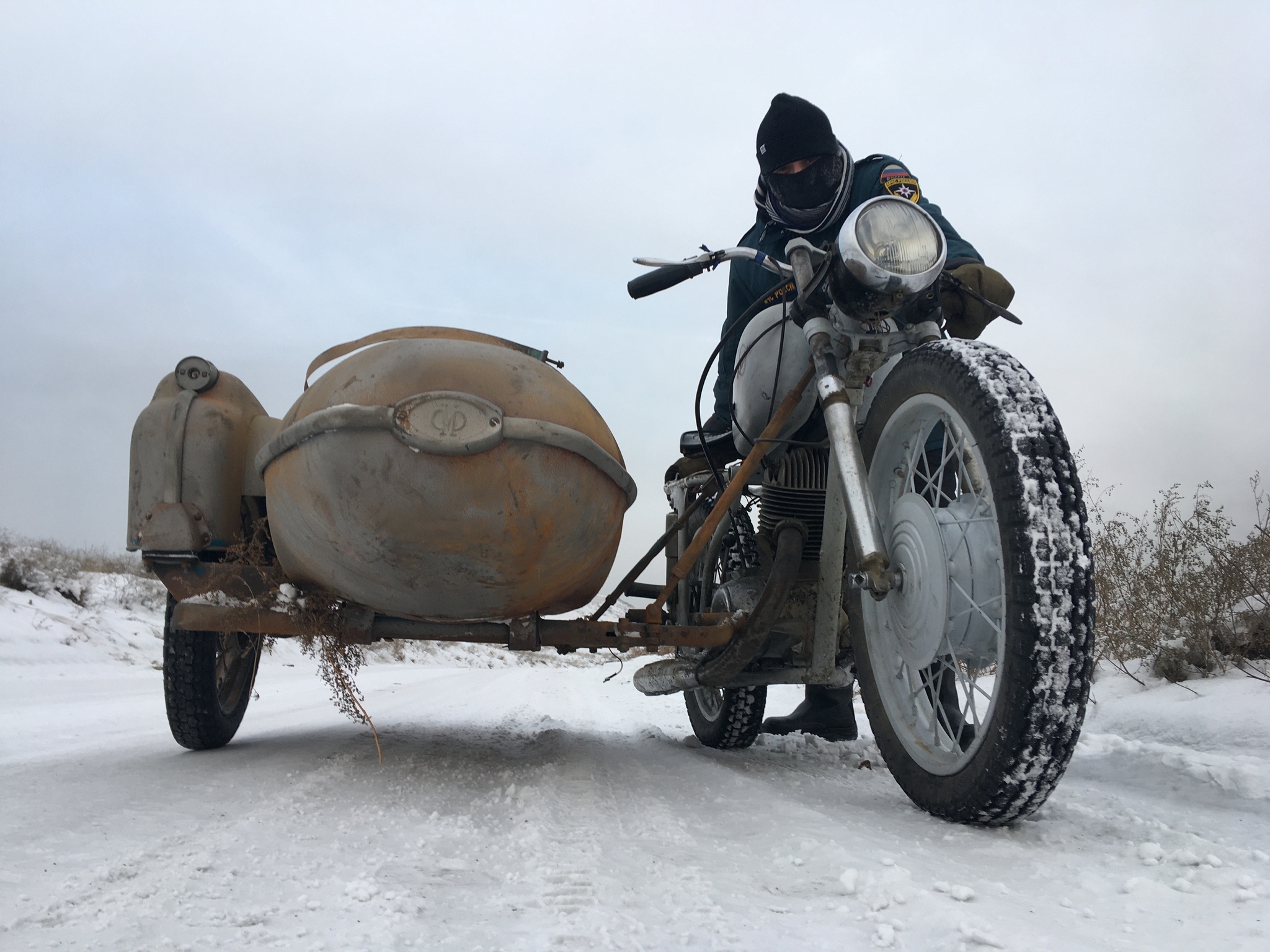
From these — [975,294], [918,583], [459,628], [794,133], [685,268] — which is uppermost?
[794,133]

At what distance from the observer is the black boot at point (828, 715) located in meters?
3.12

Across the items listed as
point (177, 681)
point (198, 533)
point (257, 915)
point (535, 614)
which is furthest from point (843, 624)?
point (177, 681)

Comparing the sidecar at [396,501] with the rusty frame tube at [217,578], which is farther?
the rusty frame tube at [217,578]

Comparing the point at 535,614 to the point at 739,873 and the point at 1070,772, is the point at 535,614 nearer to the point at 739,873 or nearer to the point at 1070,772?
the point at 739,873

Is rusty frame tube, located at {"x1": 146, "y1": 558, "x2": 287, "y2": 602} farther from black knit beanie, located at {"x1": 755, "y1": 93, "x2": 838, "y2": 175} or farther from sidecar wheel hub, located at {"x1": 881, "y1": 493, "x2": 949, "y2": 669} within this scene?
black knit beanie, located at {"x1": 755, "y1": 93, "x2": 838, "y2": 175}

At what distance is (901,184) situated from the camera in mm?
2402

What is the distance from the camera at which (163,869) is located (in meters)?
1.19

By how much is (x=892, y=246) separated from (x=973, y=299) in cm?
40

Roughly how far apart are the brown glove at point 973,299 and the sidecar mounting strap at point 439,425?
1.07 m

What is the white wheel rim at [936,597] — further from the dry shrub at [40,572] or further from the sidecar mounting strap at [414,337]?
the dry shrub at [40,572]

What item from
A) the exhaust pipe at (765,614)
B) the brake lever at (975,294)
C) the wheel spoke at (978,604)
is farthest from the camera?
the exhaust pipe at (765,614)

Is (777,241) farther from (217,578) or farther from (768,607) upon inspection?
(217,578)

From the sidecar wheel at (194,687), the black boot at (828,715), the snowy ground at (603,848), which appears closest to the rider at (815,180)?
the snowy ground at (603,848)

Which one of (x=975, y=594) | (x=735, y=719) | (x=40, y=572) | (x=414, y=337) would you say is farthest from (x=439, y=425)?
(x=40, y=572)
